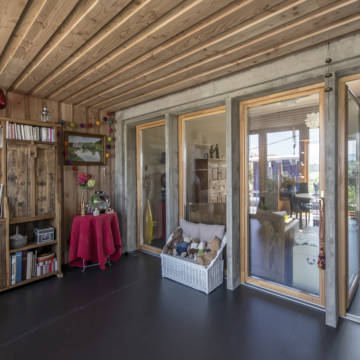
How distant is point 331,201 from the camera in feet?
7.18

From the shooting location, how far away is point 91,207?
12.5 ft

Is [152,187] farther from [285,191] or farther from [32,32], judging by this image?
[32,32]

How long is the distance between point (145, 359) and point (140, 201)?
2.81 m

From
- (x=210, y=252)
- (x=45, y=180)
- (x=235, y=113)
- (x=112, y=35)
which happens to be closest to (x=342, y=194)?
(x=235, y=113)

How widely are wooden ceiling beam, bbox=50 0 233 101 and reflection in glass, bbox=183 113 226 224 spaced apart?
1.42 metres

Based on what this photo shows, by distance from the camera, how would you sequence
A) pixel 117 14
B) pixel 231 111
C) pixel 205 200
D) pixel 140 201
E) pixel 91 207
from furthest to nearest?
pixel 140 201 < pixel 91 207 < pixel 205 200 < pixel 231 111 < pixel 117 14

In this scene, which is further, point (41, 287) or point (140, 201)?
point (140, 201)


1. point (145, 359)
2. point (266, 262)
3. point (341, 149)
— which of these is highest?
point (341, 149)

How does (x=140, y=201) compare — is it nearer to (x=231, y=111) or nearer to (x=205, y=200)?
(x=205, y=200)

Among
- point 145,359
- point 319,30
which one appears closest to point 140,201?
point 145,359

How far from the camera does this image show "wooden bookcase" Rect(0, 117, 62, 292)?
9.49 ft

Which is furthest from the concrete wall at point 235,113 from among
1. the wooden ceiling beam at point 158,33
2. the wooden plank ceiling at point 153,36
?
the wooden ceiling beam at point 158,33

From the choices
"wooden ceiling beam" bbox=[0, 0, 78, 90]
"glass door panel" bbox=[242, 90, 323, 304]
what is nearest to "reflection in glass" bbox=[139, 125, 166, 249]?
"glass door panel" bbox=[242, 90, 323, 304]

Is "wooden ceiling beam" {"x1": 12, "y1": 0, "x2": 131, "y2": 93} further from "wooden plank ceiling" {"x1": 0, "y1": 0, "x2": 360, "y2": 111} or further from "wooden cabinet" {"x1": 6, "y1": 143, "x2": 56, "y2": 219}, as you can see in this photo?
"wooden cabinet" {"x1": 6, "y1": 143, "x2": 56, "y2": 219}
